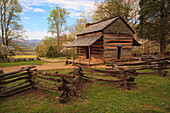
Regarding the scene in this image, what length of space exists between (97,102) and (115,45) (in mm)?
12057

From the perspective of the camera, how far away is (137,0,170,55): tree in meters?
18.1

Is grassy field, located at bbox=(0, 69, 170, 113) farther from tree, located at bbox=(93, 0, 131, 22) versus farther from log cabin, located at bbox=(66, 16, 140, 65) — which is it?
tree, located at bbox=(93, 0, 131, 22)

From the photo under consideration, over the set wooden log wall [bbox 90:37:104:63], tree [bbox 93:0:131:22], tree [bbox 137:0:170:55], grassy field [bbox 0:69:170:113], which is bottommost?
grassy field [bbox 0:69:170:113]

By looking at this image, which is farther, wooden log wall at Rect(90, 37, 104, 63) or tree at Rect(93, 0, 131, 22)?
tree at Rect(93, 0, 131, 22)

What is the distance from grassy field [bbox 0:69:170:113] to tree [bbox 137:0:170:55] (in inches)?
672

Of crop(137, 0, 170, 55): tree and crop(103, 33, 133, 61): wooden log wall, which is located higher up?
crop(137, 0, 170, 55): tree

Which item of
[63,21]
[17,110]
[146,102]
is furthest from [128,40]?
[63,21]

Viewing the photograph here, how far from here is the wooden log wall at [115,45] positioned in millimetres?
14430

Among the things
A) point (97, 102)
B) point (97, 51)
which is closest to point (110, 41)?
point (97, 51)

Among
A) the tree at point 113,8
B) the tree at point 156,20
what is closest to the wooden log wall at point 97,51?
the tree at point 156,20

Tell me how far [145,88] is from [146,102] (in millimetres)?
1790

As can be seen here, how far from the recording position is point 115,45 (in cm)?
1509

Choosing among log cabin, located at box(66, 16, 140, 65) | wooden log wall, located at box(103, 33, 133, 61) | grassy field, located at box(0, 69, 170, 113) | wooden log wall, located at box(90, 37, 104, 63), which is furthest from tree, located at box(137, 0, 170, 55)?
grassy field, located at box(0, 69, 170, 113)

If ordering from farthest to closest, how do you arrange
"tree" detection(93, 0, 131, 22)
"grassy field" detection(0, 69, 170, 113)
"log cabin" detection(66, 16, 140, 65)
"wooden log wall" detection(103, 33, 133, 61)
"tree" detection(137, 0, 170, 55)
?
"tree" detection(93, 0, 131, 22), "tree" detection(137, 0, 170, 55), "wooden log wall" detection(103, 33, 133, 61), "log cabin" detection(66, 16, 140, 65), "grassy field" detection(0, 69, 170, 113)
